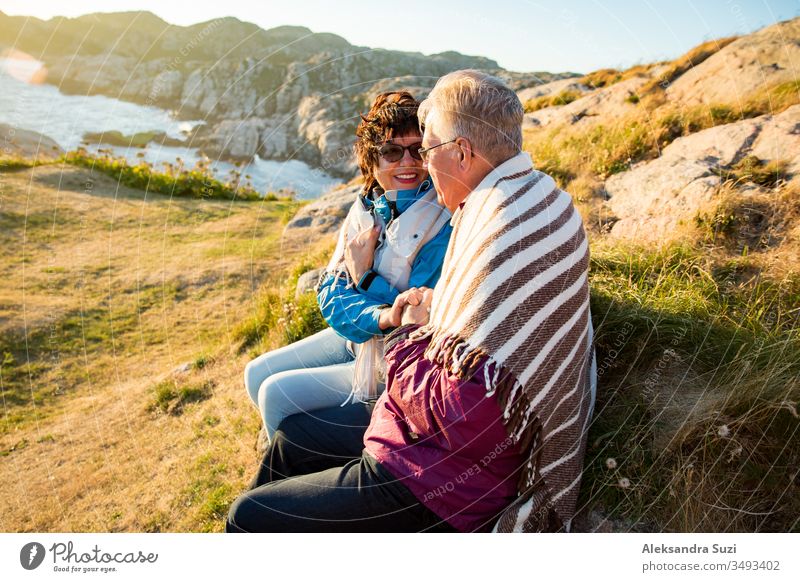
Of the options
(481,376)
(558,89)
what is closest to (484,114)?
(481,376)

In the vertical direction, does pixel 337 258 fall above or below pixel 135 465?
above

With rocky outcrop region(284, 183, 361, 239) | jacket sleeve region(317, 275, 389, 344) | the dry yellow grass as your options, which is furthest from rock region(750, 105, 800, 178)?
rocky outcrop region(284, 183, 361, 239)

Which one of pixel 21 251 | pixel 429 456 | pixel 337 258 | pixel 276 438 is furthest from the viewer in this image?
pixel 21 251

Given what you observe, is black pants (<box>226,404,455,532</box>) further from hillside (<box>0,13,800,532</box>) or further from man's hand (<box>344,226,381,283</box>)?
man's hand (<box>344,226,381,283</box>)

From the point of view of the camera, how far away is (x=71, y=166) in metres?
11.0

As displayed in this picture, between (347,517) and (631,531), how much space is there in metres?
1.05

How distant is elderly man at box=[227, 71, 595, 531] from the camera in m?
1.67

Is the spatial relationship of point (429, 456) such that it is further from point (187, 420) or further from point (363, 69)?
point (363, 69)

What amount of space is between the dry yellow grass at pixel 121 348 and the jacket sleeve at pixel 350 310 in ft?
4.34

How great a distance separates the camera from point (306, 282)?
16.0ft

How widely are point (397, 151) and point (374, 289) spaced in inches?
24.6

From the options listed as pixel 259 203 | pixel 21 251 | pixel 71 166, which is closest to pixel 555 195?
pixel 21 251
